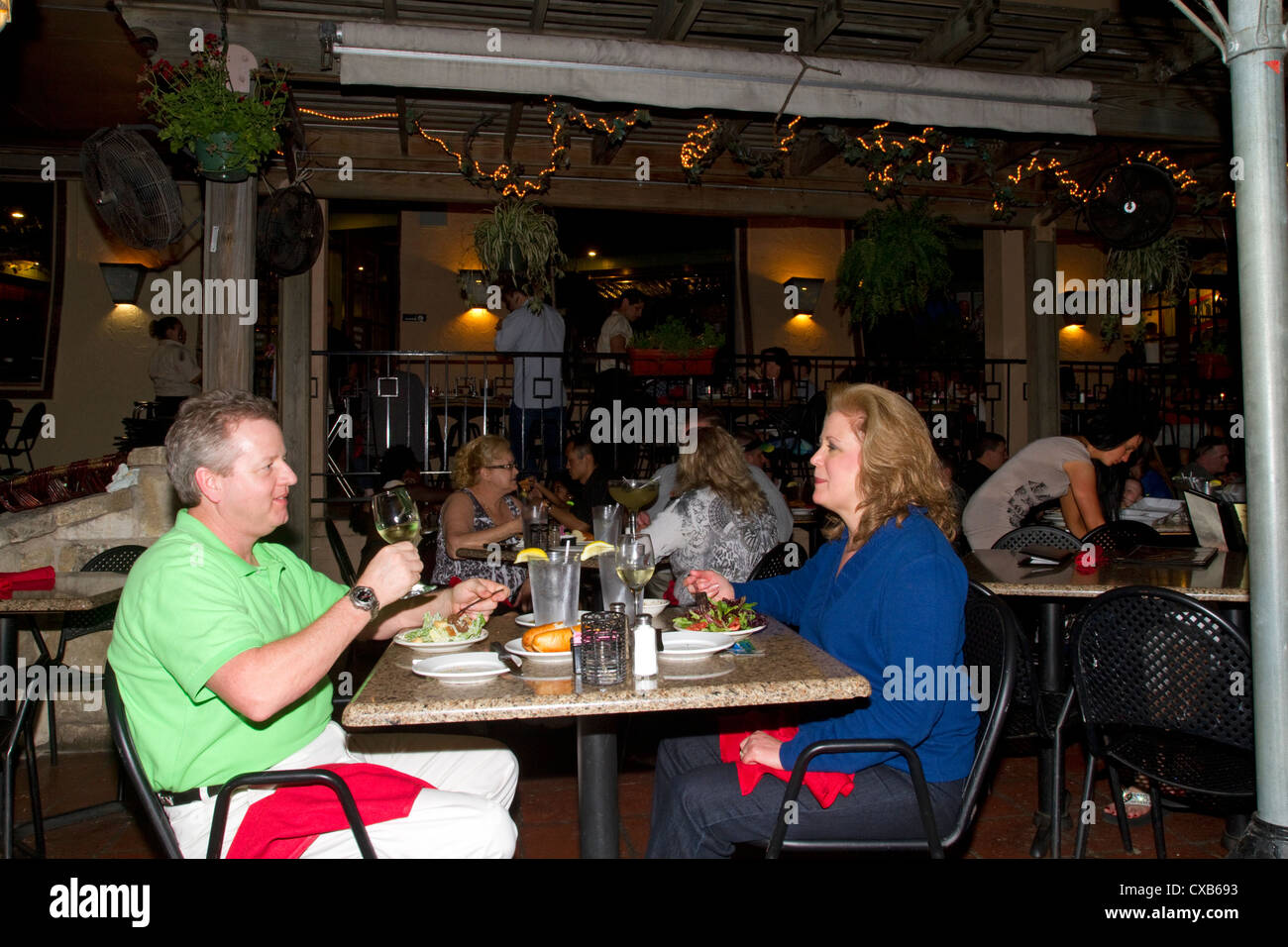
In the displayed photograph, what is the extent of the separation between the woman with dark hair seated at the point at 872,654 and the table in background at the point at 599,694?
13 centimetres

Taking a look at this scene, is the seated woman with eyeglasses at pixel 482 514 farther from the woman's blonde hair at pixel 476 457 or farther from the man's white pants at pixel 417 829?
the man's white pants at pixel 417 829

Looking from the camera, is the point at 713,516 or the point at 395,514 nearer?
the point at 395,514

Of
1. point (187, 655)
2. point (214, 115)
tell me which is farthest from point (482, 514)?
point (187, 655)

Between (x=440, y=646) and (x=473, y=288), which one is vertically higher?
(x=473, y=288)

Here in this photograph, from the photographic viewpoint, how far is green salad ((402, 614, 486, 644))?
2.13 metres

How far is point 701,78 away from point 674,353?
2.86 m

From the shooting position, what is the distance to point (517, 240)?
694 centimetres

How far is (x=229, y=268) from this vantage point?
4480mm

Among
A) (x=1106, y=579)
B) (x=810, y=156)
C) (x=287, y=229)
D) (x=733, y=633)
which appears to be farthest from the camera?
(x=810, y=156)

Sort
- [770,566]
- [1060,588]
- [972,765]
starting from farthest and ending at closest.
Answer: [770,566]
[1060,588]
[972,765]

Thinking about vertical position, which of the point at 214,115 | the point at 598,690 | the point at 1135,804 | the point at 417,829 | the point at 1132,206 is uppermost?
the point at 1132,206

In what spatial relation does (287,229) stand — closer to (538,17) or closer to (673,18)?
(538,17)

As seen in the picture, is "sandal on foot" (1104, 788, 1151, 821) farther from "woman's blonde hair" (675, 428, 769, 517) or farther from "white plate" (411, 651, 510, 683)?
"white plate" (411, 651, 510, 683)

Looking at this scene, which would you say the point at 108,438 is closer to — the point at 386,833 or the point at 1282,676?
the point at 386,833
